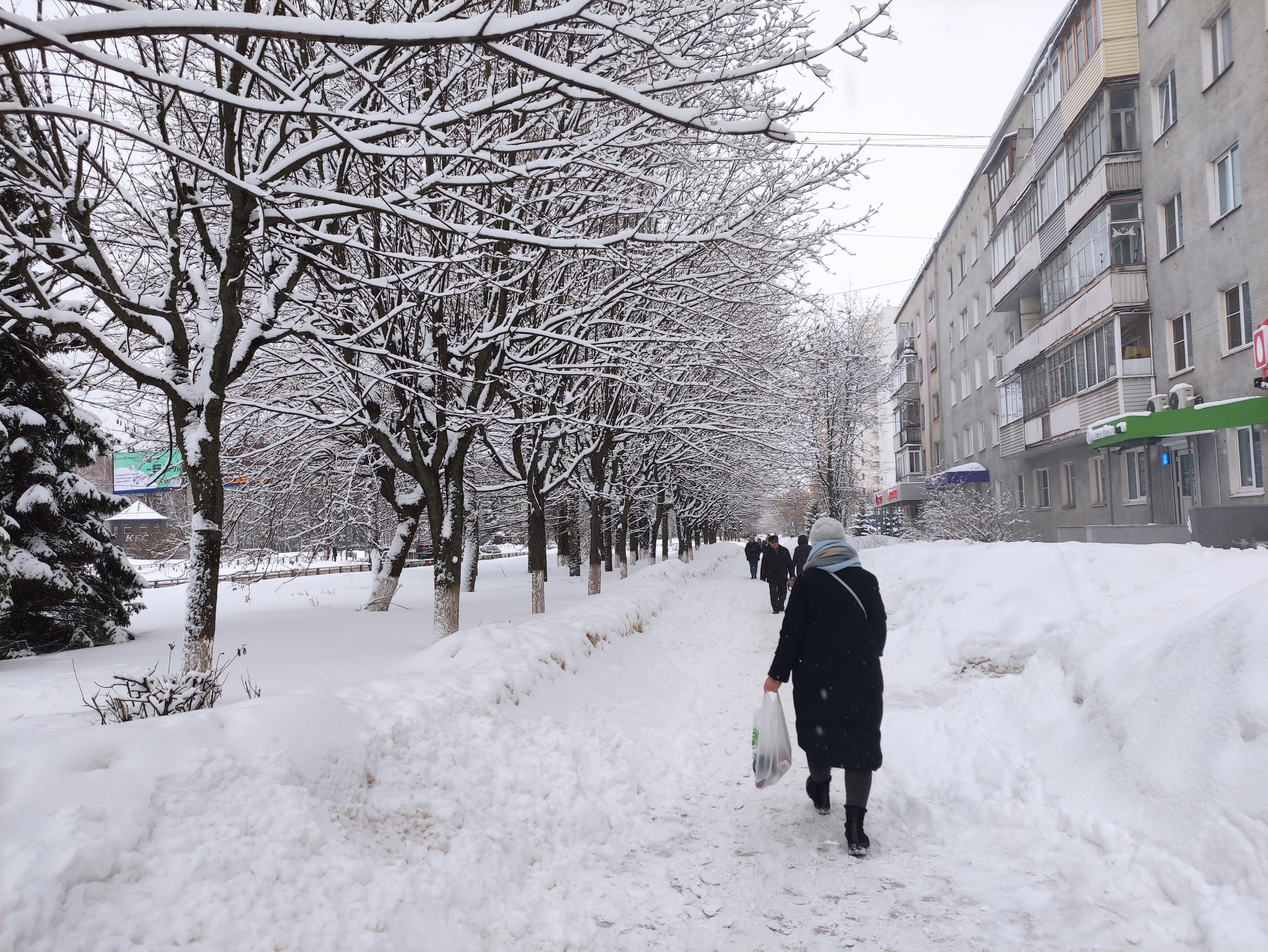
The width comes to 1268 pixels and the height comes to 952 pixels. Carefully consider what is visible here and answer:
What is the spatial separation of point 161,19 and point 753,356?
42.2 feet

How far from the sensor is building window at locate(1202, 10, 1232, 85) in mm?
15461

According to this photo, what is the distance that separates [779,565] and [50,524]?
12.6 meters

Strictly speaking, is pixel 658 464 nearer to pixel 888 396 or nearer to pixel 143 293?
pixel 143 293

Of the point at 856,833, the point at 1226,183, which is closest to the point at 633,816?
the point at 856,833

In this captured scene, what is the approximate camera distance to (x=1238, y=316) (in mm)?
→ 15648

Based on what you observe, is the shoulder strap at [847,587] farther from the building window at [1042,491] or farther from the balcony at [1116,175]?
the building window at [1042,491]

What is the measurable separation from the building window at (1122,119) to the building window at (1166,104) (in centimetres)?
104

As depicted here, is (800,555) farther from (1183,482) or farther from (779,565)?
(1183,482)

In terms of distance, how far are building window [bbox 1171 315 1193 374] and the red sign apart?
149 inches

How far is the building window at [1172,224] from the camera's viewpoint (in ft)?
57.7

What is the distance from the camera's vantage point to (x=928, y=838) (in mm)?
4293

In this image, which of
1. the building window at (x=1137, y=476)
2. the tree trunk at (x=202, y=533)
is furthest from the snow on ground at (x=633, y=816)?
the building window at (x=1137, y=476)

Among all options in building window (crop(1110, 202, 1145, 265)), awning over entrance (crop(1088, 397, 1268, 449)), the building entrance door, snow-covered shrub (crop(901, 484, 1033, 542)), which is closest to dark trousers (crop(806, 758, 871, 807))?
awning over entrance (crop(1088, 397, 1268, 449))

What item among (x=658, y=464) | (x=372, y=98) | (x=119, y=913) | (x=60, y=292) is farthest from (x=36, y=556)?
(x=658, y=464)
